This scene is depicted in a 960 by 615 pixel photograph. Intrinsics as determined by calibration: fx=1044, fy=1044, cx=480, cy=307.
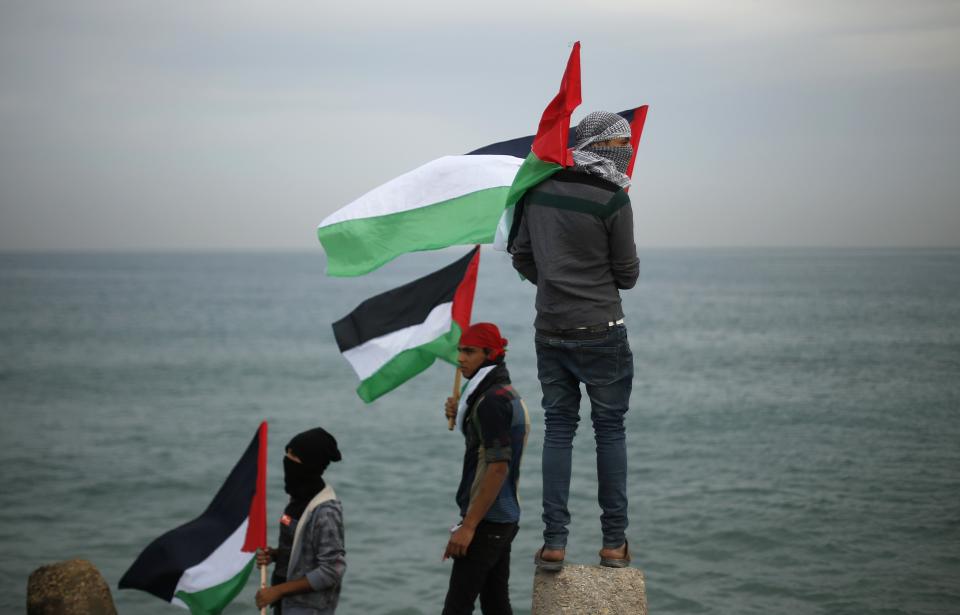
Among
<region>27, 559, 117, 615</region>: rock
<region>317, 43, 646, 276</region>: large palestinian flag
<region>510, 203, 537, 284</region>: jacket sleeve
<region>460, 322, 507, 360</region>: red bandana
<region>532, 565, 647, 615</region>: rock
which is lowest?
<region>27, 559, 117, 615</region>: rock

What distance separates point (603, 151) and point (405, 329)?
3206 mm

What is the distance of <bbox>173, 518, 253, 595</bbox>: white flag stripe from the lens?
7680 millimetres

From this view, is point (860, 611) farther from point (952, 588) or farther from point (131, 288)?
point (131, 288)

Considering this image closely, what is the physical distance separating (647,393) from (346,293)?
113 meters

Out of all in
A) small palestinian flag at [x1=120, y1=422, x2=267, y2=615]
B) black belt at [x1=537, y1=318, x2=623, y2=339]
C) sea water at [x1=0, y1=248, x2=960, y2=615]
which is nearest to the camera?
black belt at [x1=537, y1=318, x2=623, y2=339]

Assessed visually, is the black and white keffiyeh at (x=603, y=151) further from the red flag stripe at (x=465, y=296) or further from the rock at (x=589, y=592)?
the red flag stripe at (x=465, y=296)

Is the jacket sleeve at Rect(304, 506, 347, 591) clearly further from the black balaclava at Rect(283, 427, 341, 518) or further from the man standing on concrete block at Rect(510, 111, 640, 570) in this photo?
the man standing on concrete block at Rect(510, 111, 640, 570)

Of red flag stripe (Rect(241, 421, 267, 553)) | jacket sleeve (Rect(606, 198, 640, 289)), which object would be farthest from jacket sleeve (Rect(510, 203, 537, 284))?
red flag stripe (Rect(241, 421, 267, 553))

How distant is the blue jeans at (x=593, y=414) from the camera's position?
602 cm

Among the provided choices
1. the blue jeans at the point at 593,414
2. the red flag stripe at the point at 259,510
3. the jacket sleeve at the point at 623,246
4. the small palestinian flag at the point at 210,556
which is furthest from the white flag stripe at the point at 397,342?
the jacket sleeve at the point at 623,246

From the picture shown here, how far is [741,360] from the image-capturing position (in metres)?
64.3

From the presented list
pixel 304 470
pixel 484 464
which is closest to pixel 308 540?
pixel 304 470

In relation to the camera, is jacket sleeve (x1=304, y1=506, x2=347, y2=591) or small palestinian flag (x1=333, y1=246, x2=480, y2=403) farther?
small palestinian flag (x1=333, y1=246, x2=480, y2=403)

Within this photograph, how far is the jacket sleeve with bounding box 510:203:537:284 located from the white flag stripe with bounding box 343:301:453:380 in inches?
89.3
